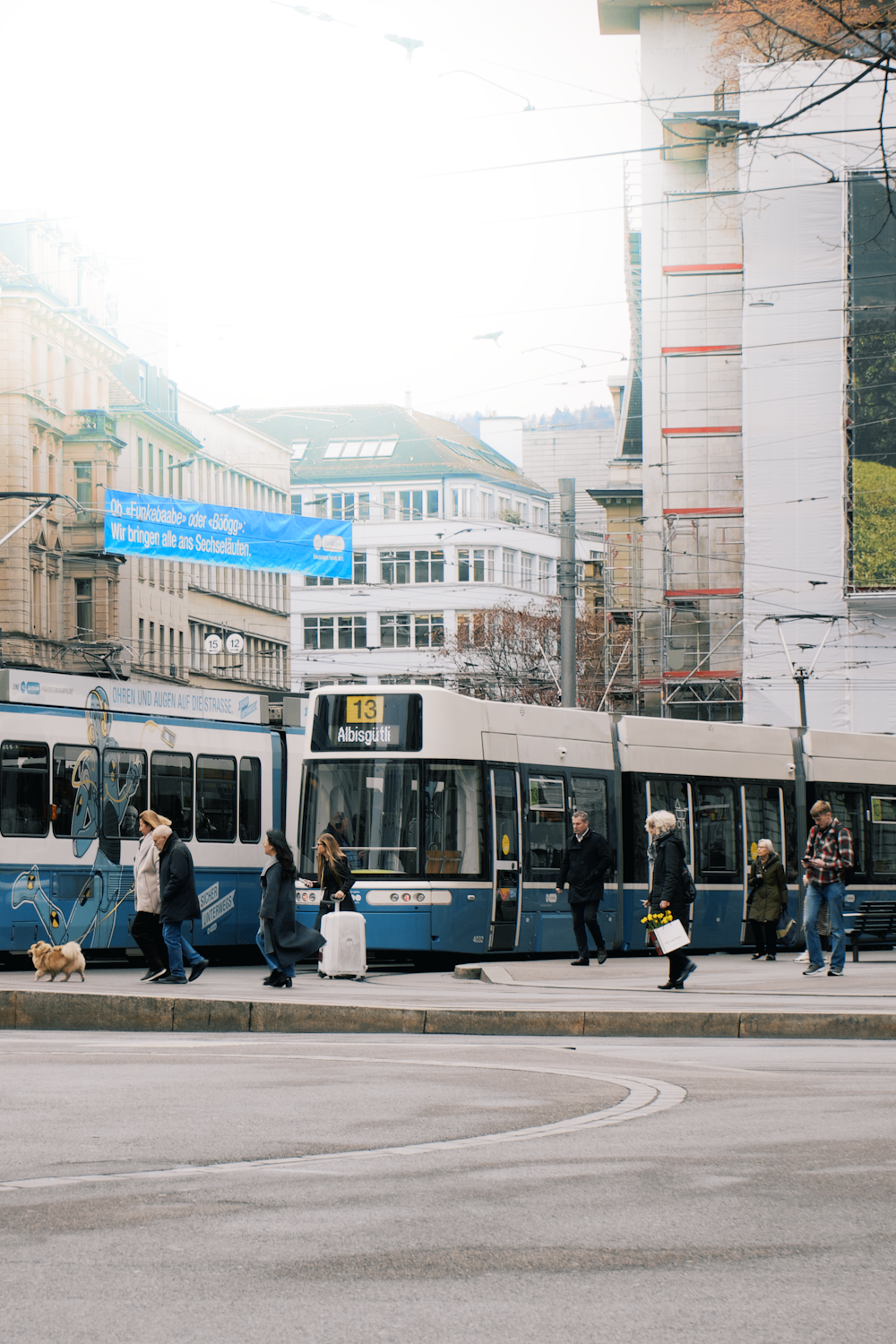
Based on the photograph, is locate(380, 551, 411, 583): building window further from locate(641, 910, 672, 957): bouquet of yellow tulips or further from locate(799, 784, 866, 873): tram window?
locate(641, 910, 672, 957): bouquet of yellow tulips

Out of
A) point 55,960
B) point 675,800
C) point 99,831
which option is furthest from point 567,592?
point 55,960

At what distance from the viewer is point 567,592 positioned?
32688 mm

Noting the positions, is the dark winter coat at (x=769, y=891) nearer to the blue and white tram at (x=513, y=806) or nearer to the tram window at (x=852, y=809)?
the blue and white tram at (x=513, y=806)

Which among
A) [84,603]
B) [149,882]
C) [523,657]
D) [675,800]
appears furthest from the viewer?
[523,657]

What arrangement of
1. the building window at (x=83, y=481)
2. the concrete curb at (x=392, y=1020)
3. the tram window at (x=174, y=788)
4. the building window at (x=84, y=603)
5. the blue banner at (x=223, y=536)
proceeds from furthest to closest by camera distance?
1. the building window at (x=83, y=481)
2. the building window at (x=84, y=603)
3. the blue banner at (x=223, y=536)
4. the tram window at (x=174, y=788)
5. the concrete curb at (x=392, y=1020)

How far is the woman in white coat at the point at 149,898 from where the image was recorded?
648 inches

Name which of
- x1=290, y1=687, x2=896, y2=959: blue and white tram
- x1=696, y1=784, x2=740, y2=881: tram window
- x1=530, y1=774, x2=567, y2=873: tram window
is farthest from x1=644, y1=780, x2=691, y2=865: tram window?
x1=530, y1=774, x2=567, y2=873: tram window

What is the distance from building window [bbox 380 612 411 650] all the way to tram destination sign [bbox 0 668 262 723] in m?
77.8

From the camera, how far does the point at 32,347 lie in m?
58.0

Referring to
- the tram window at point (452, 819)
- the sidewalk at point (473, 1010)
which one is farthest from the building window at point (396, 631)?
the sidewalk at point (473, 1010)

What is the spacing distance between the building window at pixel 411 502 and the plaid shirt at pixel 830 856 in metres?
87.0

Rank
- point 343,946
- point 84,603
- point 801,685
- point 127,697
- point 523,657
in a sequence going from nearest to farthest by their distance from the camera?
1. point 343,946
2. point 127,697
3. point 801,685
4. point 84,603
5. point 523,657

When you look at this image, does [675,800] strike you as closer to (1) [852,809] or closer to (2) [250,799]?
(1) [852,809]

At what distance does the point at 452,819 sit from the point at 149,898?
165 inches
